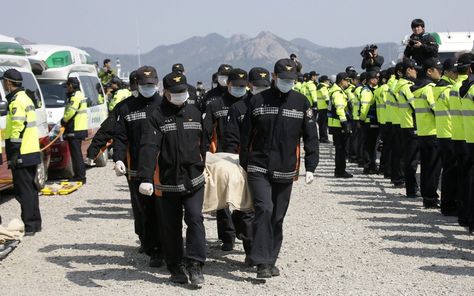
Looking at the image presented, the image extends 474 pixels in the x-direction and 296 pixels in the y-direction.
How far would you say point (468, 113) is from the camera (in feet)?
31.5

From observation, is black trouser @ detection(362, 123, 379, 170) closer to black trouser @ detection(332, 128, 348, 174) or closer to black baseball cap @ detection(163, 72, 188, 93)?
black trouser @ detection(332, 128, 348, 174)

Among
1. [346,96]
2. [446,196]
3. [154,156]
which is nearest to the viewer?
[154,156]

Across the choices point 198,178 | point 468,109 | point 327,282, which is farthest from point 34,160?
point 468,109

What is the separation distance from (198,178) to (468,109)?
139 inches

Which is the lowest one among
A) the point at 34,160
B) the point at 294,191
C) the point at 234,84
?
the point at 294,191

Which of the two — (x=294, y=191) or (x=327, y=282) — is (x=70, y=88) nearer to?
A: (x=294, y=191)

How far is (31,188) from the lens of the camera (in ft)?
35.0

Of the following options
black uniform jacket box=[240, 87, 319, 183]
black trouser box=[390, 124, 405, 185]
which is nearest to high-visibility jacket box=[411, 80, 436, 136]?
black trouser box=[390, 124, 405, 185]

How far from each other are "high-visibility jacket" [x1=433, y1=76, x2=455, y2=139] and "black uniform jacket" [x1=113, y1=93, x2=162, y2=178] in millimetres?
3993

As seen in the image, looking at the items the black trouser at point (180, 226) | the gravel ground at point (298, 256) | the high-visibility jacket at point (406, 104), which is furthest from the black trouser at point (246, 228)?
the high-visibility jacket at point (406, 104)

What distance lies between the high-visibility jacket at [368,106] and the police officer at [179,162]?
922 cm

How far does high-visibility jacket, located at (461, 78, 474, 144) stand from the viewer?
31.1ft

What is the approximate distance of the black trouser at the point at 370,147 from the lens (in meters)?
16.8

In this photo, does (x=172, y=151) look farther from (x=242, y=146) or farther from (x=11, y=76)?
(x=11, y=76)
